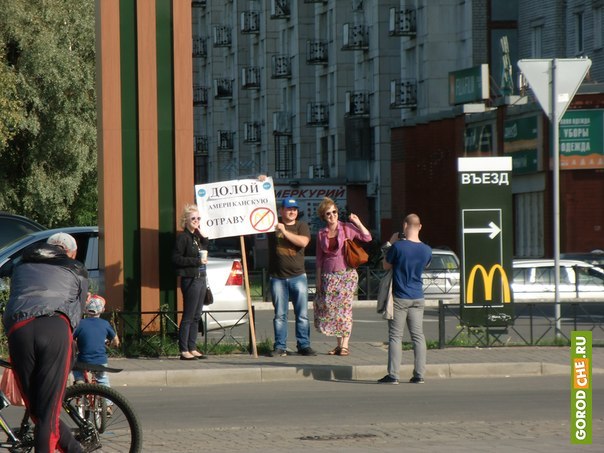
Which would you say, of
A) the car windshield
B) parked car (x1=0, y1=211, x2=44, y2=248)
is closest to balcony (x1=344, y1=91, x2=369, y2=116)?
the car windshield

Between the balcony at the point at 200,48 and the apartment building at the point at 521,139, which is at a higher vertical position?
the balcony at the point at 200,48

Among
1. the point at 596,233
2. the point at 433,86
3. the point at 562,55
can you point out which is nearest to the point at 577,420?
the point at 596,233

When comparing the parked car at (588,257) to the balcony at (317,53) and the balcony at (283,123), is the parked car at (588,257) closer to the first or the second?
the balcony at (317,53)

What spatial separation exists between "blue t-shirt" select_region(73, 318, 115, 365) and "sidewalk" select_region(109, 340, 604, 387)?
9.56 ft

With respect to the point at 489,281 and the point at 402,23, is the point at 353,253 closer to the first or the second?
the point at 489,281

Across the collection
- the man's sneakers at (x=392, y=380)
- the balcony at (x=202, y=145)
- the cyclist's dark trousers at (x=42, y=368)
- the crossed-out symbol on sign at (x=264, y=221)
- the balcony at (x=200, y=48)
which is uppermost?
the balcony at (x=200, y=48)

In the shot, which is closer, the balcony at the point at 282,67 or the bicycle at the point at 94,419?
the bicycle at the point at 94,419

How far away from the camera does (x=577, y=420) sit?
22.5 feet

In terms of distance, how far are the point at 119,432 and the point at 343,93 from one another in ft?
197

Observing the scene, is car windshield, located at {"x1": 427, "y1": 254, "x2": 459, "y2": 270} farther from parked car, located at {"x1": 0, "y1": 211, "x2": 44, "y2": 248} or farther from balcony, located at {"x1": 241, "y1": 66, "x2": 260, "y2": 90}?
balcony, located at {"x1": 241, "y1": 66, "x2": 260, "y2": 90}

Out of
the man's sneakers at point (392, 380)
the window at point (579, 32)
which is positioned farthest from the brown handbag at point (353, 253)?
the window at point (579, 32)

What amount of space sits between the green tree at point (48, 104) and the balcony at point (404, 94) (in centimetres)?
2212

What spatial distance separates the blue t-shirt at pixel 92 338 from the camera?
38.1ft

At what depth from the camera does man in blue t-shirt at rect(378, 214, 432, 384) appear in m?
14.4
